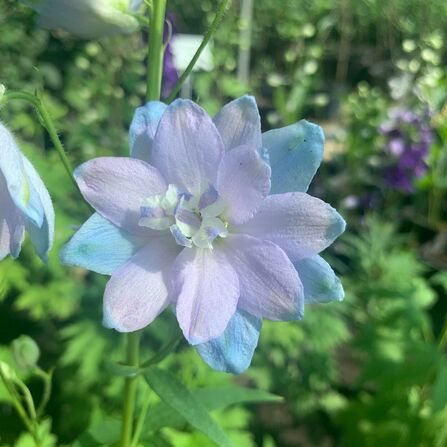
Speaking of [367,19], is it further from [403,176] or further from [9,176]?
[9,176]

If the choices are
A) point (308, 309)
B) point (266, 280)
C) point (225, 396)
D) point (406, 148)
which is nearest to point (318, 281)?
point (266, 280)

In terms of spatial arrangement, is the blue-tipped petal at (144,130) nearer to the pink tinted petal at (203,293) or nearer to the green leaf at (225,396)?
the pink tinted petal at (203,293)

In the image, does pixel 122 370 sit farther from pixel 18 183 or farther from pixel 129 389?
pixel 18 183

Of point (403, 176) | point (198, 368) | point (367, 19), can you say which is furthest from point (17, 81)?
point (367, 19)

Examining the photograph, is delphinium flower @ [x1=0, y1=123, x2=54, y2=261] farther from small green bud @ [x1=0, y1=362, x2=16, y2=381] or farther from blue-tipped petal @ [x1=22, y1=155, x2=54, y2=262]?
small green bud @ [x1=0, y1=362, x2=16, y2=381]

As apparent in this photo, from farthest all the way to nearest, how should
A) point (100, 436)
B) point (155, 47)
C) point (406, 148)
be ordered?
point (406, 148)
point (100, 436)
point (155, 47)
